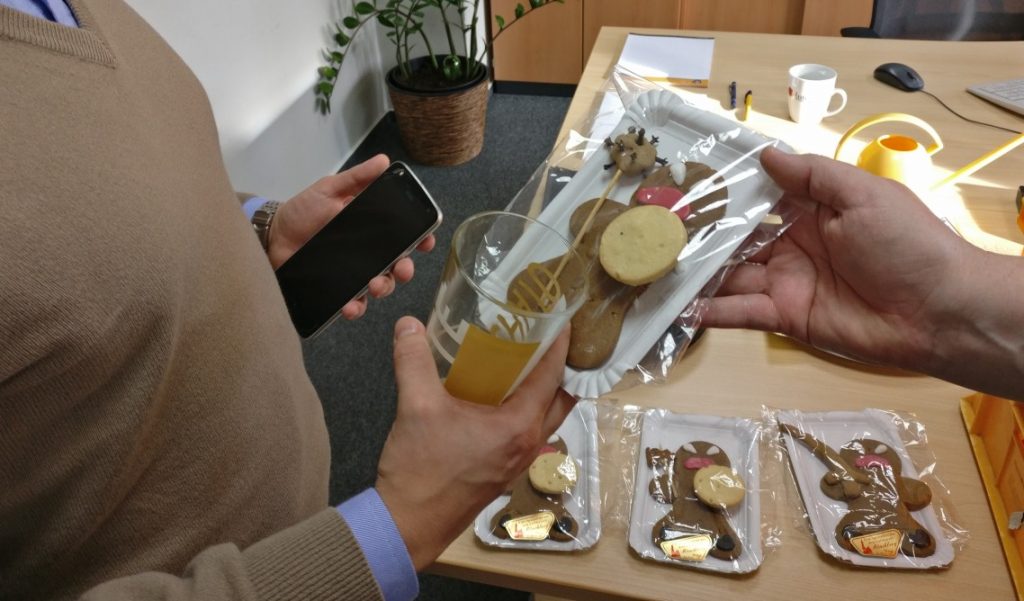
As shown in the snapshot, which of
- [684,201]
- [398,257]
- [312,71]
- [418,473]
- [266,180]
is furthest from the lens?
[312,71]

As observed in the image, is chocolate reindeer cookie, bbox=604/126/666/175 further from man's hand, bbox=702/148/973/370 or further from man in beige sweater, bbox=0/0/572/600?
man in beige sweater, bbox=0/0/572/600

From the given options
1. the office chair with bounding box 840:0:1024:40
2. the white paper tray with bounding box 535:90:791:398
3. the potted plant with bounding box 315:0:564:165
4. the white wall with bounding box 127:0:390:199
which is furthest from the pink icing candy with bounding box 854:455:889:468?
the potted plant with bounding box 315:0:564:165

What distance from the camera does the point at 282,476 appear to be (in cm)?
68

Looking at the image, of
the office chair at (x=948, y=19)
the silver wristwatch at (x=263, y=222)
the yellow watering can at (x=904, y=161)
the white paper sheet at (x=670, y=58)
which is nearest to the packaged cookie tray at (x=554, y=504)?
the silver wristwatch at (x=263, y=222)

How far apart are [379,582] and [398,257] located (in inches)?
17.0

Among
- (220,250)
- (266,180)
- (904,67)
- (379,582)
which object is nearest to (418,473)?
(379,582)

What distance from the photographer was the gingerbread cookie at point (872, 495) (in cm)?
77

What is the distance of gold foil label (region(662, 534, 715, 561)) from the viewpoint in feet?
2.54

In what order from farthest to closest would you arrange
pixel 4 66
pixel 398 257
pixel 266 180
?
1. pixel 266 180
2. pixel 398 257
3. pixel 4 66

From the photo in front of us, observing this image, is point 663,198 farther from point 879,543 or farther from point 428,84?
point 428,84

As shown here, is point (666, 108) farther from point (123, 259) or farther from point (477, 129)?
point (477, 129)

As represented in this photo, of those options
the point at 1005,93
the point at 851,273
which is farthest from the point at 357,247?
the point at 1005,93

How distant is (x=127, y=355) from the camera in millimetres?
500

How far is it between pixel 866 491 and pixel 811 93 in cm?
93
